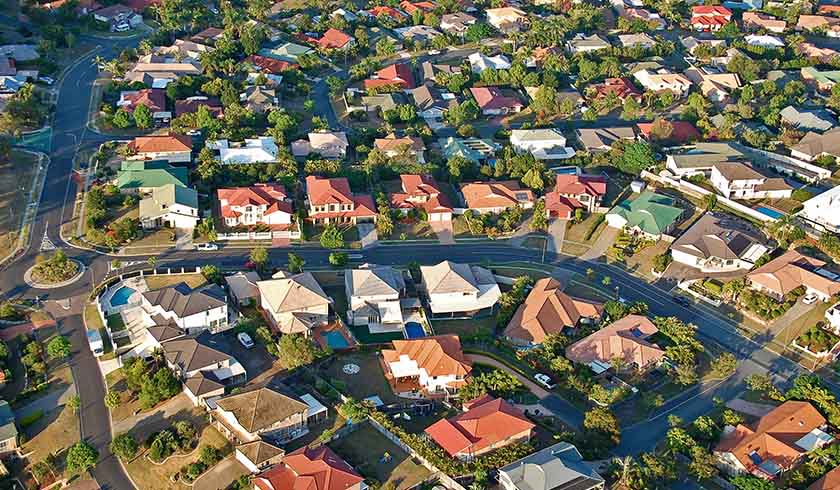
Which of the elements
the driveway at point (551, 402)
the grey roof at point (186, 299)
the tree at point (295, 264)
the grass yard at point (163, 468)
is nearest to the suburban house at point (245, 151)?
the tree at point (295, 264)

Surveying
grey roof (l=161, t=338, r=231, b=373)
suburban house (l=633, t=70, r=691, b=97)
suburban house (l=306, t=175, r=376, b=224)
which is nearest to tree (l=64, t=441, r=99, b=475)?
grey roof (l=161, t=338, r=231, b=373)

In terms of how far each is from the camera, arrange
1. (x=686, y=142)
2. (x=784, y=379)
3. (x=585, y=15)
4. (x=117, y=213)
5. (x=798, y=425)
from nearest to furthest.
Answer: (x=798, y=425), (x=784, y=379), (x=117, y=213), (x=686, y=142), (x=585, y=15)

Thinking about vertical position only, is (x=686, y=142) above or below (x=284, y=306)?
below

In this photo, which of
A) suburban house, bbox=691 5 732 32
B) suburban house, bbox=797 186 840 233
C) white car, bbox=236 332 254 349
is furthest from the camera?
suburban house, bbox=691 5 732 32

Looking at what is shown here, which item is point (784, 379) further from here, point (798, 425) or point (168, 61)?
point (168, 61)

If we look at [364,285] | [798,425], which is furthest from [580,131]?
[798,425]

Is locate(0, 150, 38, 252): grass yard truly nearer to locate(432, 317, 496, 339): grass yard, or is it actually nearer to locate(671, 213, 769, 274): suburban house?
locate(432, 317, 496, 339): grass yard
